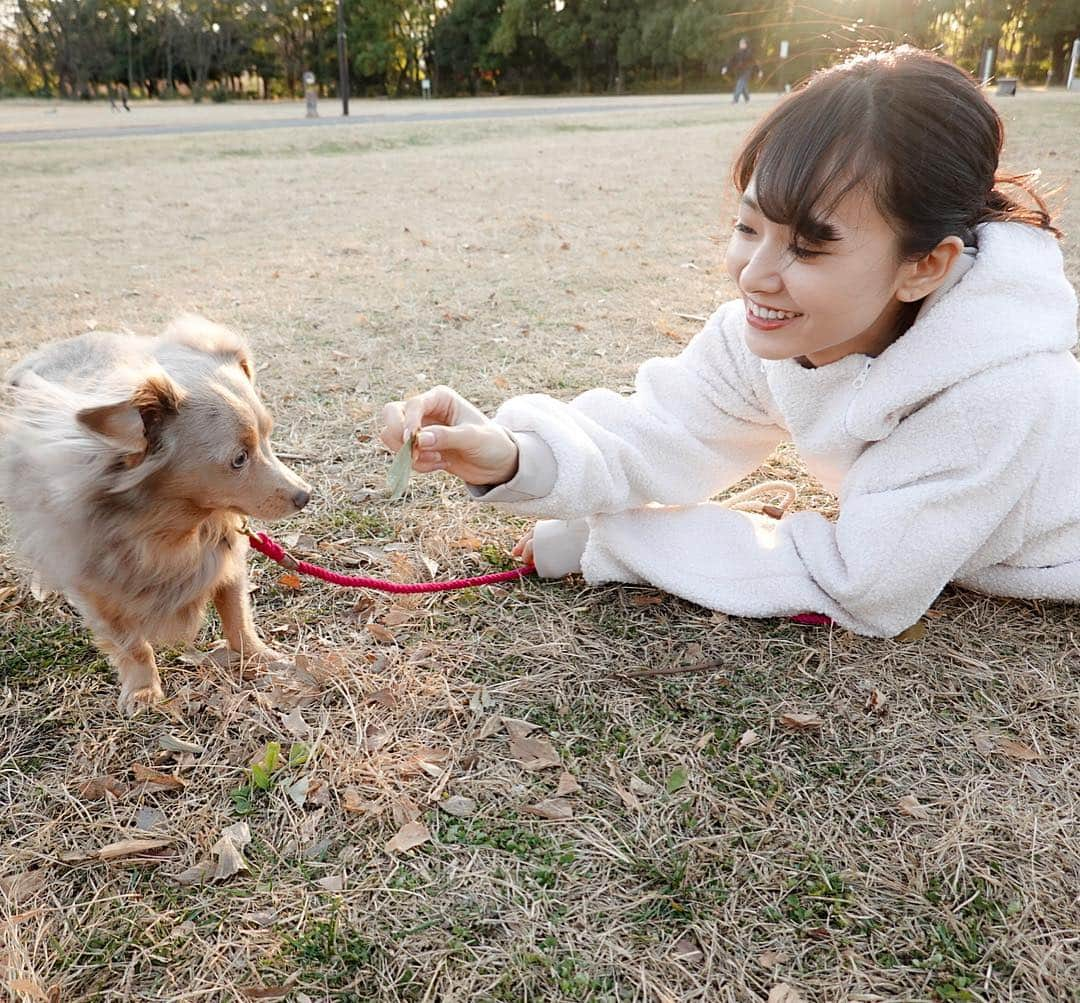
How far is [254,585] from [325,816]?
1.04 m

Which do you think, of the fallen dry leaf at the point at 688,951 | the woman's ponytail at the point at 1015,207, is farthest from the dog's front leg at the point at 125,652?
the woman's ponytail at the point at 1015,207

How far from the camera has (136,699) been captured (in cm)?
215

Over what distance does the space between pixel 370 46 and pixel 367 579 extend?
52.7 m

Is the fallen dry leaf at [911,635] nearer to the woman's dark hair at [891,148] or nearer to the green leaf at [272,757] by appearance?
the woman's dark hair at [891,148]

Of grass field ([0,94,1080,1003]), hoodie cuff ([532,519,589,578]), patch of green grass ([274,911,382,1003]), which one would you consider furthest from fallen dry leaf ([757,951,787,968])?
hoodie cuff ([532,519,589,578])

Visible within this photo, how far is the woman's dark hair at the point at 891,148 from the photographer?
1.76m

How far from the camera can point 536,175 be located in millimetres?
11320

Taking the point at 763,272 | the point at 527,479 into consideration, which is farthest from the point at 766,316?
the point at 527,479

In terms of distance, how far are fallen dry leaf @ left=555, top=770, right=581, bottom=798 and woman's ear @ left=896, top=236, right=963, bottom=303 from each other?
1389 millimetres

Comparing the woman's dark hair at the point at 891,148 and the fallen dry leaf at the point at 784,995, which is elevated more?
the woman's dark hair at the point at 891,148

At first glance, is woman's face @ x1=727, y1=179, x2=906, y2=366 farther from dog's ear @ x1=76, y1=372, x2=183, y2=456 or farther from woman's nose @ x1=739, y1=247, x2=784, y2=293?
dog's ear @ x1=76, y1=372, x2=183, y2=456

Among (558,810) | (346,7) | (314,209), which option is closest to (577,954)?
(558,810)

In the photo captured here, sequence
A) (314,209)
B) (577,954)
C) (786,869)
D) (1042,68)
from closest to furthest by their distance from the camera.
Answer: (577,954) → (786,869) → (314,209) → (1042,68)

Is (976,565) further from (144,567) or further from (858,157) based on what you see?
(144,567)
